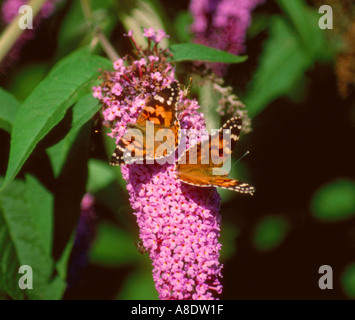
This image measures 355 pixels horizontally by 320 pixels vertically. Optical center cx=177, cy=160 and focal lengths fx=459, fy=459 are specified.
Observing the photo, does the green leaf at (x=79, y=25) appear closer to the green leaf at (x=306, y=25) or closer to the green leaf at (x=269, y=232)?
the green leaf at (x=306, y=25)

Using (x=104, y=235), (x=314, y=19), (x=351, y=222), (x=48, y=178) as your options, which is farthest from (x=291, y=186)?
(x=48, y=178)

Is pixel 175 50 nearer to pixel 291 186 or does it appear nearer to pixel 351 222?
pixel 291 186

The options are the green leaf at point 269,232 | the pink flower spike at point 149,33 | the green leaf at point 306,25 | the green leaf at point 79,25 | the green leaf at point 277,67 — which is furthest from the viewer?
the green leaf at point 269,232

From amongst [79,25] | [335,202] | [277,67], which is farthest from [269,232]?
[79,25]

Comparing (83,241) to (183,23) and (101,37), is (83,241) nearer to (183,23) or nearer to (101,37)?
(101,37)

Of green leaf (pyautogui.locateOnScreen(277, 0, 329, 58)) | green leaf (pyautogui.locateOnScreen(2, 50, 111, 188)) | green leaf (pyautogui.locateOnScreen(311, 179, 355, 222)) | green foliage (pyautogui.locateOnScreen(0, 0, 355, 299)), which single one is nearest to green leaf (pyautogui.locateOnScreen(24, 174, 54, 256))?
green foliage (pyautogui.locateOnScreen(0, 0, 355, 299))

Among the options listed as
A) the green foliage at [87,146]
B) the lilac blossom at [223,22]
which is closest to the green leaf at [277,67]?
the green foliage at [87,146]

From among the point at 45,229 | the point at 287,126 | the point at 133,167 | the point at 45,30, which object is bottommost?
the point at 45,229

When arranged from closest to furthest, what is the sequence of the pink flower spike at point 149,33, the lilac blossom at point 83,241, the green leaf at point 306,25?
1. the pink flower spike at point 149,33
2. the green leaf at point 306,25
3. the lilac blossom at point 83,241
